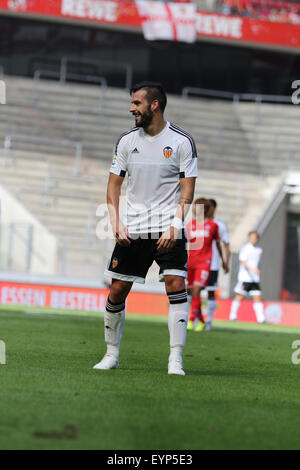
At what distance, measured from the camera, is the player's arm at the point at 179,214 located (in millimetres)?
7398

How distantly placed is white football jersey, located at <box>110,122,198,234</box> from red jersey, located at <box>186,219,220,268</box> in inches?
304

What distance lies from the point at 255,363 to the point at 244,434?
4564 millimetres

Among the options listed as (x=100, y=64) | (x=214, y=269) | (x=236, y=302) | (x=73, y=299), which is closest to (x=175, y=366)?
(x=214, y=269)

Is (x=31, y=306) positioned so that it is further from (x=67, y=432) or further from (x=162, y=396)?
(x=67, y=432)

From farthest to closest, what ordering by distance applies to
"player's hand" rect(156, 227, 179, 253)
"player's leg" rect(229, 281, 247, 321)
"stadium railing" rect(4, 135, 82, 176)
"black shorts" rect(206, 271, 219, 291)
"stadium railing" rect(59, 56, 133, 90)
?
"stadium railing" rect(59, 56, 133, 90) < "stadium railing" rect(4, 135, 82, 176) < "player's leg" rect(229, 281, 247, 321) < "black shorts" rect(206, 271, 219, 291) < "player's hand" rect(156, 227, 179, 253)

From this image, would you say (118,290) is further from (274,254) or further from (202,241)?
(274,254)

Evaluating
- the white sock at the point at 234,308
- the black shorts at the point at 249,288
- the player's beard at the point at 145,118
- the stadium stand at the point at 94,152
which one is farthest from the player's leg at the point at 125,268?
the stadium stand at the point at 94,152

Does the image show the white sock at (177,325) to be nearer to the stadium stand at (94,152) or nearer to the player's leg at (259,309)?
the player's leg at (259,309)

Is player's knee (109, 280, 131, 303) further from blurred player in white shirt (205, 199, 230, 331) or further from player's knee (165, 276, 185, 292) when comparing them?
blurred player in white shirt (205, 199, 230, 331)

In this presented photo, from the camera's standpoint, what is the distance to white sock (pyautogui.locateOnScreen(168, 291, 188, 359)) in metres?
7.55

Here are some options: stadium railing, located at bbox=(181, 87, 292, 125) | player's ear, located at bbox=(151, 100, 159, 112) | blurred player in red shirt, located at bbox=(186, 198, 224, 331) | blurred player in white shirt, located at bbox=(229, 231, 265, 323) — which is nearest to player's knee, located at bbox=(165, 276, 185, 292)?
player's ear, located at bbox=(151, 100, 159, 112)

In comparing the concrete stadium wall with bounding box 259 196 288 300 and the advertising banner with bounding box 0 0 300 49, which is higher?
the advertising banner with bounding box 0 0 300 49

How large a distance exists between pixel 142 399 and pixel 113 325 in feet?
6.07
